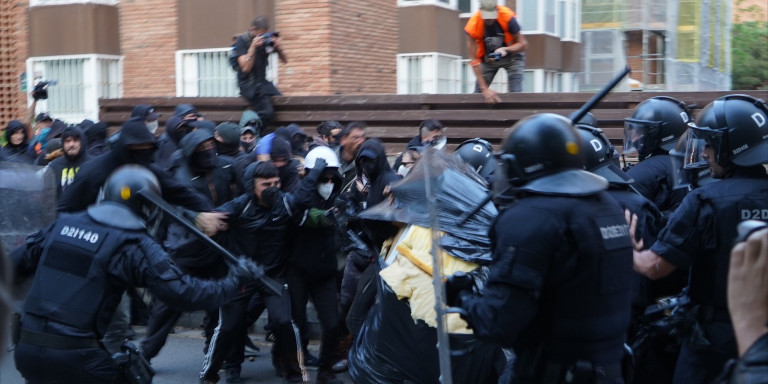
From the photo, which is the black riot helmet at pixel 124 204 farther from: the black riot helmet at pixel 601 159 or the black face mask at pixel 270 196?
the black riot helmet at pixel 601 159

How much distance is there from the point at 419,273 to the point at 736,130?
5.56ft

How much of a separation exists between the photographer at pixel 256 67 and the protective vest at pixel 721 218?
25.3 feet

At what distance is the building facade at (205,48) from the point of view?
48.5ft

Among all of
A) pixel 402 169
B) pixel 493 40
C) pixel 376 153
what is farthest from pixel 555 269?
pixel 493 40

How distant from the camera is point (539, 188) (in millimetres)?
3662

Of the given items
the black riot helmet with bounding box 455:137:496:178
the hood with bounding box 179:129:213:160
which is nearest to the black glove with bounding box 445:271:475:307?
the black riot helmet with bounding box 455:137:496:178

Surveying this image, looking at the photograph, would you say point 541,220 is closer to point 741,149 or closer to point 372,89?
point 741,149

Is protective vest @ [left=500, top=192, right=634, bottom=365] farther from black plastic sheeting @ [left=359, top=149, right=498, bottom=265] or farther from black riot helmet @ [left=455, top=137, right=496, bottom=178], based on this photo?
black riot helmet @ [left=455, top=137, right=496, bottom=178]

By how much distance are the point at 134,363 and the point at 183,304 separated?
39 cm

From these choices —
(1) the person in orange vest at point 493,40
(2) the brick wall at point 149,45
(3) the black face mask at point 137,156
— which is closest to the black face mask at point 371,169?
(3) the black face mask at point 137,156

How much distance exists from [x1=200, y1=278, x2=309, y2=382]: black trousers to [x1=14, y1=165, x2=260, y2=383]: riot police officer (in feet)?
7.64

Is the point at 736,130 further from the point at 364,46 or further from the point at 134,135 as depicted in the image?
the point at 364,46

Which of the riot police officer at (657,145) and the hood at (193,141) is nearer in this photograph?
the riot police officer at (657,145)

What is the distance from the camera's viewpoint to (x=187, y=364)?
8.05m
